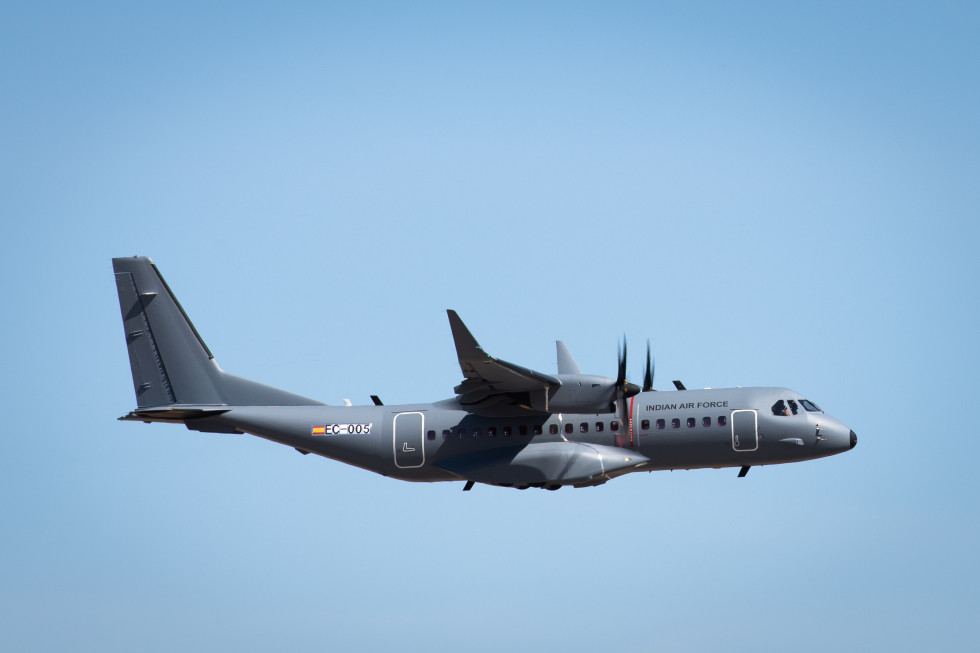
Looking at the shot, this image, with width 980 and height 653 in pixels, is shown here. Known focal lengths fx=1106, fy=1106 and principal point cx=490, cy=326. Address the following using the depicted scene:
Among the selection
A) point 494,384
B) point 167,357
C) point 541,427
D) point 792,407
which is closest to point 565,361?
point 541,427

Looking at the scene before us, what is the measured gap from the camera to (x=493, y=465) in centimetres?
3069

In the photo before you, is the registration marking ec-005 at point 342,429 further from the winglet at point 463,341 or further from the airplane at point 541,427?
the winglet at point 463,341

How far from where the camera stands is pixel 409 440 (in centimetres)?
3172

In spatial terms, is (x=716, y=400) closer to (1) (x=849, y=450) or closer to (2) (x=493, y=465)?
(1) (x=849, y=450)

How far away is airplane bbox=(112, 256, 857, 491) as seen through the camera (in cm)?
2944

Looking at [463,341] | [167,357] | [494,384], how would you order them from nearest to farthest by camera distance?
1. [463,341]
2. [494,384]
3. [167,357]

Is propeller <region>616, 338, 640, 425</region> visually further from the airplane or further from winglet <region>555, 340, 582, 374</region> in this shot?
winglet <region>555, 340, 582, 374</region>

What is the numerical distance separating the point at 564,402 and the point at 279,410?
30.1ft

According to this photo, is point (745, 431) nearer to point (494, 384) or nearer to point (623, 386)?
point (623, 386)

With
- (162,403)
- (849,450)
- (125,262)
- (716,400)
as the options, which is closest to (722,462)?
(716,400)

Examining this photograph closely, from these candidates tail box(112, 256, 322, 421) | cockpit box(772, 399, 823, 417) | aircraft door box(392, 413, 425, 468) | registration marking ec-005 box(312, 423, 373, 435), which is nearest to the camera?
cockpit box(772, 399, 823, 417)

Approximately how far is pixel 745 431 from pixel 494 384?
6951mm

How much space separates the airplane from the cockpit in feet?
0.12

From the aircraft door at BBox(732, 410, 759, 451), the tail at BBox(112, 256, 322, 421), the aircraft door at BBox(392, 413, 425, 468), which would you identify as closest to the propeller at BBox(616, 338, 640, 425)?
the aircraft door at BBox(732, 410, 759, 451)
